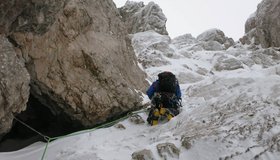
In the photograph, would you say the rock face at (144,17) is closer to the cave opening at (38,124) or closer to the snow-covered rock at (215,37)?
the snow-covered rock at (215,37)

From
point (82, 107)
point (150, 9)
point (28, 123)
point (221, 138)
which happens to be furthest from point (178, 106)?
point (150, 9)

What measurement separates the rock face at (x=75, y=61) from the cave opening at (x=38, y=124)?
1.52 feet

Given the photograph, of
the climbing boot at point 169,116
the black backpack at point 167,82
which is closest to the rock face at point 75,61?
the black backpack at point 167,82

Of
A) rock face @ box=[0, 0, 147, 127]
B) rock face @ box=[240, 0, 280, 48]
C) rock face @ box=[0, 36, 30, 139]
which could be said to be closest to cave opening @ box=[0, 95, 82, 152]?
rock face @ box=[0, 0, 147, 127]

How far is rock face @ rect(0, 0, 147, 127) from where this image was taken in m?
7.99

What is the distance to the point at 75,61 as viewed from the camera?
30.8ft

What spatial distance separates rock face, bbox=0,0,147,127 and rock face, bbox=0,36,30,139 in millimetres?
605

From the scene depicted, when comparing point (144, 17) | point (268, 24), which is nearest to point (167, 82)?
point (144, 17)

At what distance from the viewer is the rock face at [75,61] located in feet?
26.2

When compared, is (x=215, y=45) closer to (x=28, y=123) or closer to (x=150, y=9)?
(x=150, y=9)

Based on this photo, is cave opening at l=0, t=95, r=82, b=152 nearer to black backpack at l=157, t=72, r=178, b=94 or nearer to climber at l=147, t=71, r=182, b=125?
climber at l=147, t=71, r=182, b=125

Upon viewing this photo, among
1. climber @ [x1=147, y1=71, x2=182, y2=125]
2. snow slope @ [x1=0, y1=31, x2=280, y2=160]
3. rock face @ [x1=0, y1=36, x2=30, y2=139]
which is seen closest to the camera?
snow slope @ [x1=0, y1=31, x2=280, y2=160]

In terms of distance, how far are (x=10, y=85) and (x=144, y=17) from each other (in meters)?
26.3

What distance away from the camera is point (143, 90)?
39.3 ft
